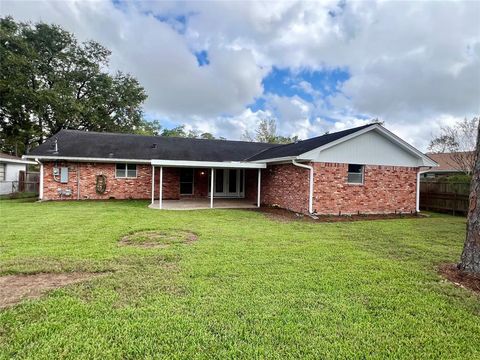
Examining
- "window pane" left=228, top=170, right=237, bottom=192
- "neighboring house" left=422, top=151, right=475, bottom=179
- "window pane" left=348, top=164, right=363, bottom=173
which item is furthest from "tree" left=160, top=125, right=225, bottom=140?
"window pane" left=348, top=164, right=363, bottom=173

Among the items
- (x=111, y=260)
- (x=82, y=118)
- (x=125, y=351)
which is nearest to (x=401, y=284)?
(x=125, y=351)

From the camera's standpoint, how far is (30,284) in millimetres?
4129

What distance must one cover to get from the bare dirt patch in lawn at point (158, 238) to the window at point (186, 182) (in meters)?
10.3

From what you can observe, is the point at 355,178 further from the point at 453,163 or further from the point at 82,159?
the point at 453,163

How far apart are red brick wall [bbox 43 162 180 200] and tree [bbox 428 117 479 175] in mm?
21616

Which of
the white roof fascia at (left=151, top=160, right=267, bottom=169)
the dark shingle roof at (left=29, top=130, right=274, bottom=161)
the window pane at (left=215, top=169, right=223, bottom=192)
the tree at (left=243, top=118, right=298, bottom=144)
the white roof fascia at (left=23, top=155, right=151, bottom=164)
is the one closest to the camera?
the white roof fascia at (left=151, top=160, right=267, bottom=169)

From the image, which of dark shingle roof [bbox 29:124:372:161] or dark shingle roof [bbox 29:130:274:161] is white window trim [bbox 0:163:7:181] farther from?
dark shingle roof [bbox 29:130:274:161]

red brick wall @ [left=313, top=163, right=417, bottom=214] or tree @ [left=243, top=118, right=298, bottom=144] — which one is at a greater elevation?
tree @ [left=243, top=118, right=298, bottom=144]

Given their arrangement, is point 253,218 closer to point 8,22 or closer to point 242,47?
point 242,47

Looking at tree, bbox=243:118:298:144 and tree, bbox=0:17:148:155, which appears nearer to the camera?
tree, bbox=0:17:148:155

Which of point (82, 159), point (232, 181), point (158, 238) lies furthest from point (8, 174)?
point (158, 238)

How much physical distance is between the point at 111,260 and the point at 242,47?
15.5 metres

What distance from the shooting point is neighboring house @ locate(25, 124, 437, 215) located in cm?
1223

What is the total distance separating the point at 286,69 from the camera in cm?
1956
